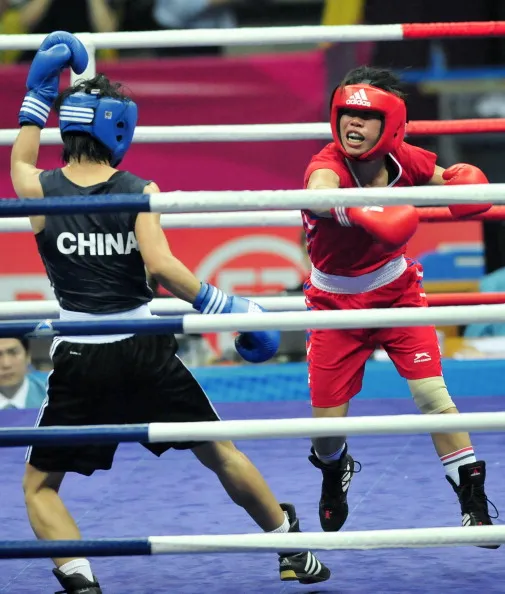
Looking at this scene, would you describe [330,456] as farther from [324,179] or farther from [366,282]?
[324,179]

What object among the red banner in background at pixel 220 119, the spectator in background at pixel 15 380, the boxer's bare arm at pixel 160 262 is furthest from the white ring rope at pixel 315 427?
the red banner in background at pixel 220 119

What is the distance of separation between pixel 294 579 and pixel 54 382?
0.74m

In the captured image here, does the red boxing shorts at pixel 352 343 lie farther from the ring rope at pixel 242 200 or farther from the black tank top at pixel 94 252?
the ring rope at pixel 242 200

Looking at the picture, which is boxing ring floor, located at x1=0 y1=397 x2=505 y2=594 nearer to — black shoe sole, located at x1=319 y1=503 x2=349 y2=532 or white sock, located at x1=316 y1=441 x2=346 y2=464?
black shoe sole, located at x1=319 y1=503 x2=349 y2=532

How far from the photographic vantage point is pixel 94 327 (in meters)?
2.57

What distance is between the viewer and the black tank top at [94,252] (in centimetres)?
288

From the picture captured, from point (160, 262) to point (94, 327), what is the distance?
0.86ft

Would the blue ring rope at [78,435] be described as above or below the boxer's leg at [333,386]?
above

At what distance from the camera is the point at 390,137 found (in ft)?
10.6

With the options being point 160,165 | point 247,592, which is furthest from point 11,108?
point 247,592

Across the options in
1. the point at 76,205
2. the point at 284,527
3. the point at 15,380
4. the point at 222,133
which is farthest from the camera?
the point at 15,380

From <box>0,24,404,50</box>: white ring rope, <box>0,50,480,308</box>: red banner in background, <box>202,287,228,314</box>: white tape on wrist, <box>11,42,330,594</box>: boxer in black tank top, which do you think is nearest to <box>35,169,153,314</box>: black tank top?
<box>11,42,330,594</box>: boxer in black tank top

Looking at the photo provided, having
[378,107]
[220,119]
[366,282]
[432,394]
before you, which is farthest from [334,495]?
[220,119]

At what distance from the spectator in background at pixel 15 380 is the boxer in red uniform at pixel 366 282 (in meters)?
1.91
